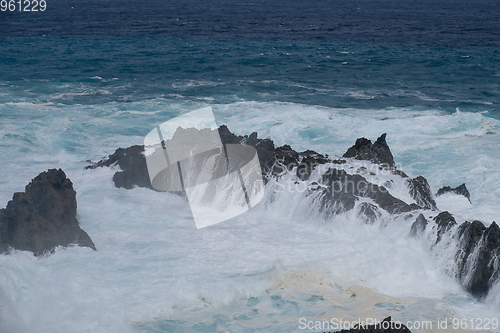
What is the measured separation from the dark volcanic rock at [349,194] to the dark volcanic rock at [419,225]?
2.45 ft

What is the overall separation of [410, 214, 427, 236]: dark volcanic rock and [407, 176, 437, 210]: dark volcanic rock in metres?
1.84

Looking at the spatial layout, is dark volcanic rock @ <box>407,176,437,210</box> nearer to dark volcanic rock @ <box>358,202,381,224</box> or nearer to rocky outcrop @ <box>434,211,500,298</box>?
dark volcanic rock @ <box>358,202,381,224</box>

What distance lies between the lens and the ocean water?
9.32 metres

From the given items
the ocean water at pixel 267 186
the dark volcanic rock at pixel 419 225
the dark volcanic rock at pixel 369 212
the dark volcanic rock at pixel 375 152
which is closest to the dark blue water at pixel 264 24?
the ocean water at pixel 267 186

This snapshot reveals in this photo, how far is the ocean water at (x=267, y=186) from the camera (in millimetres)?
9320

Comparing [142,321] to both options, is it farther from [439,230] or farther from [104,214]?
[439,230]

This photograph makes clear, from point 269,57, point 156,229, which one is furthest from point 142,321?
point 269,57

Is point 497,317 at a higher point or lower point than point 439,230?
lower

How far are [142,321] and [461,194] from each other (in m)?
9.40

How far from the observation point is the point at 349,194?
40.3ft

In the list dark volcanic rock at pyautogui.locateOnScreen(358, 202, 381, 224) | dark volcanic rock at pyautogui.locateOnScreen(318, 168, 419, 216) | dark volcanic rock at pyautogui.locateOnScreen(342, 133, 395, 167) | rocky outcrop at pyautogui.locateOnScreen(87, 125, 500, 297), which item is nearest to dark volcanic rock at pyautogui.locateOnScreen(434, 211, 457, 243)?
rocky outcrop at pyautogui.locateOnScreen(87, 125, 500, 297)

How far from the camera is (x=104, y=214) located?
1292 centimetres

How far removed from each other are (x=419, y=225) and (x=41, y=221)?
27.3 ft

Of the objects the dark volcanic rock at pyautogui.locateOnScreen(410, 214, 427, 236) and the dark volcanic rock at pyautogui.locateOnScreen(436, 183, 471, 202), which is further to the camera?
the dark volcanic rock at pyautogui.locateOnScreen(436, 183, 471, 202)
